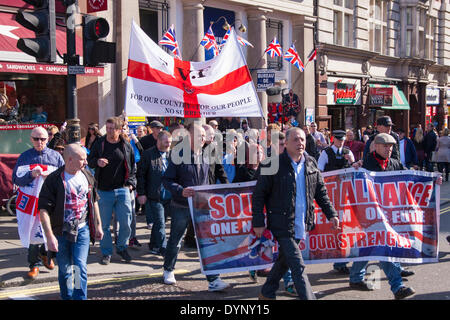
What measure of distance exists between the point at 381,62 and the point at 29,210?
24.5 metres

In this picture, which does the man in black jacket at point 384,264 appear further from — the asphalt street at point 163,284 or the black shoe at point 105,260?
the black shoe at point 105,260

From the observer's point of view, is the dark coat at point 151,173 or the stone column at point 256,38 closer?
the dark coat at point 151,173

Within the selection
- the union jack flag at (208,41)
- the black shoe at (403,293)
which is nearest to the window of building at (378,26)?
the union jack flag at (208,41)

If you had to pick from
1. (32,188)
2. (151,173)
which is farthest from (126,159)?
(32,188)

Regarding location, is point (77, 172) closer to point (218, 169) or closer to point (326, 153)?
point (218, 169)

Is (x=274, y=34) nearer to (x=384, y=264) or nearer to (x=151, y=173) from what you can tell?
(x=151, y=173)

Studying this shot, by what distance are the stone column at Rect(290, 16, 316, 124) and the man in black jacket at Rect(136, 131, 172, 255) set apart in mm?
14185

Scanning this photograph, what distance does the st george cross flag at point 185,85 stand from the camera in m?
7.11

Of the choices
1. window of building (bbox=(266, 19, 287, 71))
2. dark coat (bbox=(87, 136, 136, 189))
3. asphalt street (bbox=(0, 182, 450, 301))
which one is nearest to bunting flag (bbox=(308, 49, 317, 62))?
window of building (bbox=(266, 19, 287, 71))

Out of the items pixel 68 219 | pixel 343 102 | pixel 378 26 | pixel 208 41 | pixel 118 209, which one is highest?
pixel 378 26

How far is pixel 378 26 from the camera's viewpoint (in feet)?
91.3

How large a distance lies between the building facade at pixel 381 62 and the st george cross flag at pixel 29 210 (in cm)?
1695

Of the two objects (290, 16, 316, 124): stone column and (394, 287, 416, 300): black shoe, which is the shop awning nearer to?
(290, 16, 316, 124): stone column

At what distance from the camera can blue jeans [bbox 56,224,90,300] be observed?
5.07 meters
